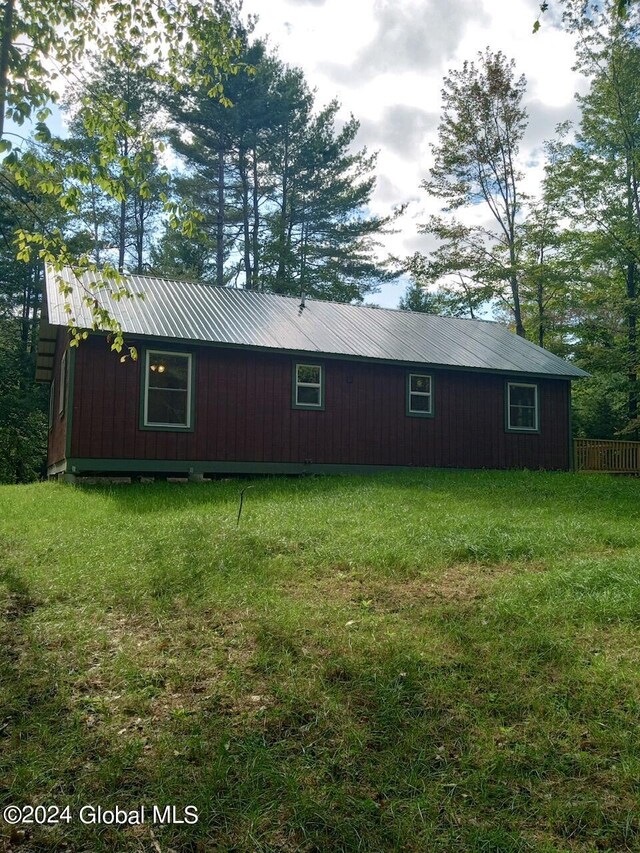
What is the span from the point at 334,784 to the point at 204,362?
11.3 metres

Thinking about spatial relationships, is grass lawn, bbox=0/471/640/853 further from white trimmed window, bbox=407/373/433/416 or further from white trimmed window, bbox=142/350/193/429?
white trimmed window, bbox=407/373/433/416

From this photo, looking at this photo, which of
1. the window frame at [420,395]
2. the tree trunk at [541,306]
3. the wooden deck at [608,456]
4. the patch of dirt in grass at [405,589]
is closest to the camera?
the patch of dirt in grass at [405,589]

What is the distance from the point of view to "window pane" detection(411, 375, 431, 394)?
15.8 m

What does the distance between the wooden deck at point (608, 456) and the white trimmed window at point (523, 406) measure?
7.33ft

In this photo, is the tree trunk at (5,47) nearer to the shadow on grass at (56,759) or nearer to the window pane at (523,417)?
the shadow on grass at (56,759)

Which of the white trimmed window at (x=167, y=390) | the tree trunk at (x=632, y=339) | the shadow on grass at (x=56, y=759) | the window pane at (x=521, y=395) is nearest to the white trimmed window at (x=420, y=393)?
the window pane at (x=521, y=395)

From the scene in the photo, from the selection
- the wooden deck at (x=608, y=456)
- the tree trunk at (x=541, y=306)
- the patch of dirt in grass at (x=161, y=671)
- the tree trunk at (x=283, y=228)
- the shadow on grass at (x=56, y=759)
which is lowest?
the shadow on grass at (x=56, y=759)

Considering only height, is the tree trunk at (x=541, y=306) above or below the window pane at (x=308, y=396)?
above

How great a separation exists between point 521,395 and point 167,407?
9.45 meters

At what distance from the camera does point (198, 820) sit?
2.80 m

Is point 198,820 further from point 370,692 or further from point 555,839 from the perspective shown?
point 555,839

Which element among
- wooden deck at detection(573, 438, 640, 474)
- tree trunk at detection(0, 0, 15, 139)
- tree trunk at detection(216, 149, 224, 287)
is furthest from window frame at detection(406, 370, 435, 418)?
tree trunk at detection(216, 149, 224, 287)

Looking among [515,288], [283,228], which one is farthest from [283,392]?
[515,288]

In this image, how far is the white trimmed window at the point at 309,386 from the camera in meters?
14.4
